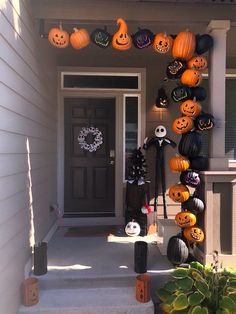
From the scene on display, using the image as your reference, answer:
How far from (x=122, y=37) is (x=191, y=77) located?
0.75 m

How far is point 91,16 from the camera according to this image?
122 inches

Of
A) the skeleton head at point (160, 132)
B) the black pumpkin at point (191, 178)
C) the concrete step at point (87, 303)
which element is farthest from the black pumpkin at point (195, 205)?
the skeleton head at point (160, 132)

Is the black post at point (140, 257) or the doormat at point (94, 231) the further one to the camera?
the doormat at point (94, 231)

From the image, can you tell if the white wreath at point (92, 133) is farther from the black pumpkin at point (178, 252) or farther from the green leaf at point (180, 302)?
the green leaf at point (180, 302)

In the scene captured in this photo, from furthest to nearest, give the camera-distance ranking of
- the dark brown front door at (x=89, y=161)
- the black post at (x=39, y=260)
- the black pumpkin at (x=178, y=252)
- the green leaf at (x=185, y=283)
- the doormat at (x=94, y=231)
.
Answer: the dark brown front door at (x=89, y=161) < the doormat at (x=94, y=231) < the black pumpkin at (x=178, y=252) < the black post at (x=39, y=260) < the green leaf at (x=185, y=283)

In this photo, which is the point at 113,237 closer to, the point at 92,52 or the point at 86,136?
the point at 86,136

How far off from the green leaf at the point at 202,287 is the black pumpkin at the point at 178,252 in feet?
1.83

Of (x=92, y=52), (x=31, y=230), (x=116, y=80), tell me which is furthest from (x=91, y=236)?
(x=92, y=52)

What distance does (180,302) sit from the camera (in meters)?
Result: 2.30

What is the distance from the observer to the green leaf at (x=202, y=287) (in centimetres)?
231

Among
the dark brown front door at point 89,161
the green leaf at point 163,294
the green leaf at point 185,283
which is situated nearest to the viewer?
the green leaf at point 185,283

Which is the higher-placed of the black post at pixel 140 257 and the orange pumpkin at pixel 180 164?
the orange pumpkin at pixel 180 164

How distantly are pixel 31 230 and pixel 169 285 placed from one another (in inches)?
55.5

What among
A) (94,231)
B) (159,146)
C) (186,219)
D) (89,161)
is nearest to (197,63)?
(186,219)
